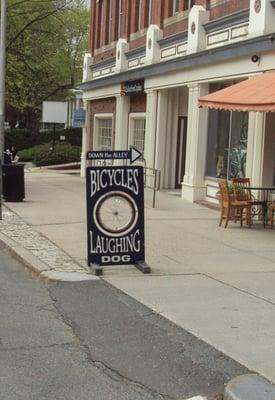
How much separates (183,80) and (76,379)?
14.6 metres

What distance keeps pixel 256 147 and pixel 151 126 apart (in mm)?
7176

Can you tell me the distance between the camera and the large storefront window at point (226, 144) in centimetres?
1627

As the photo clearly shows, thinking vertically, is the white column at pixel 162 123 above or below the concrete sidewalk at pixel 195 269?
above

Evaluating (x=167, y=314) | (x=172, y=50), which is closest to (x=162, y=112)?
(x=172, y=50)

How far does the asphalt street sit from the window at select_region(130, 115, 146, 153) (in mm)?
16055

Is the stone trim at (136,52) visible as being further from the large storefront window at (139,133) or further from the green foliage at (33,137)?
the green foliage at (33,137)

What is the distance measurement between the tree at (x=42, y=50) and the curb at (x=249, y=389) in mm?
21517

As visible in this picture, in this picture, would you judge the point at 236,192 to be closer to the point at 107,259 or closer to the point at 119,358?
the point at 107,259

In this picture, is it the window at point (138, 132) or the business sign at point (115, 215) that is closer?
the business sign at point (115, 215)

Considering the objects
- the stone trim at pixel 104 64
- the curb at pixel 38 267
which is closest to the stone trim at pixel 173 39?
the stone trim at pixel 104 64

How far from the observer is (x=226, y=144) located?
1720 centimetres

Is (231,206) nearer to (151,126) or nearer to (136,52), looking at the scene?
(151,126)

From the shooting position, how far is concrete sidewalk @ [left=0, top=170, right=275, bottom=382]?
6250 millimetres

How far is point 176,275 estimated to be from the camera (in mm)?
8859
